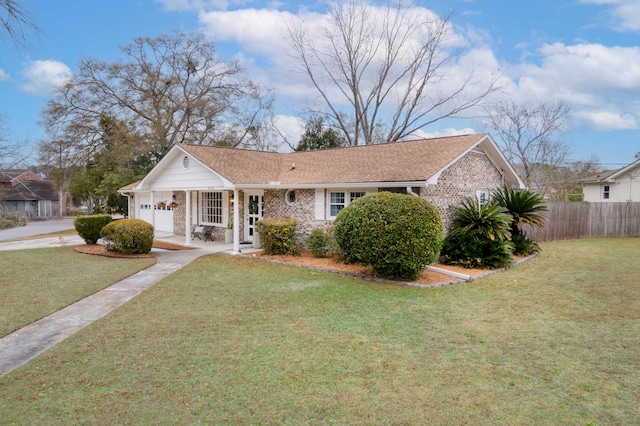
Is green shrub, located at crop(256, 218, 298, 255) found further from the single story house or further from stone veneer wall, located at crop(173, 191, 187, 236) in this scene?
the single story house

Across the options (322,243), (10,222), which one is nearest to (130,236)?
(322,243)

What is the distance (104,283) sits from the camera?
1017 centimetres

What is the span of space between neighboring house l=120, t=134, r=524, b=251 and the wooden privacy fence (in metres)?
4.56

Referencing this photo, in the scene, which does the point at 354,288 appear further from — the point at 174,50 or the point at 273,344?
the point at 174,50

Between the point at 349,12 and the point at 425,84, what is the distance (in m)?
8.13

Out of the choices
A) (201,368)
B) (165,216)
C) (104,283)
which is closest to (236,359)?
(201,368)

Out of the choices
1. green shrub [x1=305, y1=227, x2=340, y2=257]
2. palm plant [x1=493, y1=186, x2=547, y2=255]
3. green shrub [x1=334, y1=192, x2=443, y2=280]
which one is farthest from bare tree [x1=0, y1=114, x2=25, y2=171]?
palm plant [x1=493, y1=186, x2=547, y2=255]

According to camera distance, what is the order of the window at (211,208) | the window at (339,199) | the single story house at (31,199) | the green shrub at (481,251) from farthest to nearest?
the single story house at (31,199) < the window at (211,208) < the window at (339,199) < the green shrub at (481,251)

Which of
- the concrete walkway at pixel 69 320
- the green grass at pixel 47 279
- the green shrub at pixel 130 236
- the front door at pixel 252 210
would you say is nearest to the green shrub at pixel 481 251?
the front door at pixel 252 210

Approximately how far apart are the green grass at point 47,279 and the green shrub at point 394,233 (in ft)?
21.6

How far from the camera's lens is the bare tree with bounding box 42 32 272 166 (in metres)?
32.7

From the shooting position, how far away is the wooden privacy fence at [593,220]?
66.6 feet

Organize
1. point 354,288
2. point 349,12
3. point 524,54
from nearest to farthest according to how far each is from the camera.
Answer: point 354,288 < point 524,54 < point 349,12

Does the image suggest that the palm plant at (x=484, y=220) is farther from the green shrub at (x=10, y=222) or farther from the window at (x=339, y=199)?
the green shrub at (x=10, y=222)
